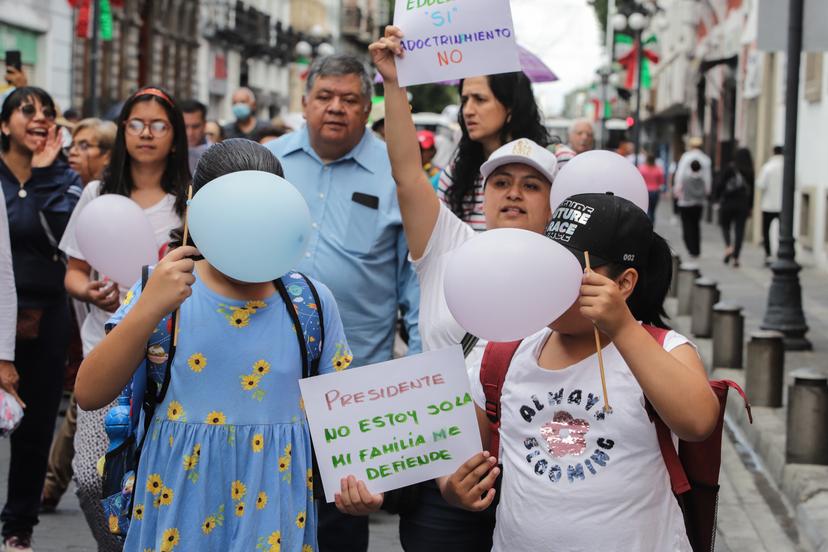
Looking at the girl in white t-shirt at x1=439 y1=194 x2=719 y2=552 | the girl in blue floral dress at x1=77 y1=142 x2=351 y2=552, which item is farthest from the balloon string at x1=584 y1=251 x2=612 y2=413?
the girl in blue floral dress at x1=77 y1=142 x2=351 y2=552

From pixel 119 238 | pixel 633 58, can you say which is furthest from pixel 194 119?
pixel 633 58

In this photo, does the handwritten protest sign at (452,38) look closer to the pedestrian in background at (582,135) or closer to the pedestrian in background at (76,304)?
the pedestrian in background at (76,304)

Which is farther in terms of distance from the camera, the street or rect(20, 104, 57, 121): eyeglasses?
the street

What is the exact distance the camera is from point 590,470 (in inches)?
123

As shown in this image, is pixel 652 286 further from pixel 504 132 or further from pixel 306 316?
pixel 504 132

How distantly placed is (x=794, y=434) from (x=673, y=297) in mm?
9655

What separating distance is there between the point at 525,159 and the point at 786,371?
6.97m

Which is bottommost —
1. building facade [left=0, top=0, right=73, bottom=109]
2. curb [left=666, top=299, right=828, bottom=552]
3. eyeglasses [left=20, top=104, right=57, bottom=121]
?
curb [left=666, top=299, right=828, bottom=552]

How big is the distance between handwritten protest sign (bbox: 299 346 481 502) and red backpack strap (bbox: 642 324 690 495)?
42cm

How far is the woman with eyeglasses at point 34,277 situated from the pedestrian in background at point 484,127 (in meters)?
1.91

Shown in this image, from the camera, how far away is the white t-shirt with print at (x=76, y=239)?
5.47 m

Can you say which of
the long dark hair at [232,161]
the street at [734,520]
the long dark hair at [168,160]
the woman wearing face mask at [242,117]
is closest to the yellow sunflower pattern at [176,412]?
the long dark hair at [232,161]

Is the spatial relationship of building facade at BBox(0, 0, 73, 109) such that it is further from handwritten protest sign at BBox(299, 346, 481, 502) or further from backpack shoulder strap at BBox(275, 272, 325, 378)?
handwritten protest sign at BBox(299, 346, 481, 502)

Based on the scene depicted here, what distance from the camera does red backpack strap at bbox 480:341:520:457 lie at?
340 cm
